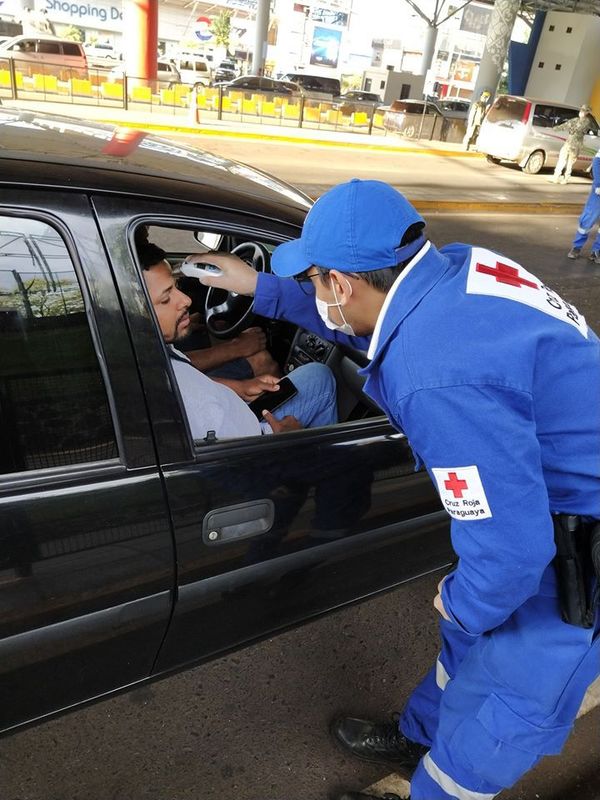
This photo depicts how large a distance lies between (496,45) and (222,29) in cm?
3548

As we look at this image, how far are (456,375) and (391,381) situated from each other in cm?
14

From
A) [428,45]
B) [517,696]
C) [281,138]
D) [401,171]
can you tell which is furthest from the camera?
[428,45]

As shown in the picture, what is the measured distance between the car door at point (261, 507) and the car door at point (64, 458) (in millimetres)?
55

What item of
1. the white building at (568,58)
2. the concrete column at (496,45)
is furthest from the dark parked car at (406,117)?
the white building at (568,58)

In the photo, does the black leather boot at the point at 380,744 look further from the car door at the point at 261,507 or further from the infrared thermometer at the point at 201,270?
the infrared thermometer at the point at 201,270

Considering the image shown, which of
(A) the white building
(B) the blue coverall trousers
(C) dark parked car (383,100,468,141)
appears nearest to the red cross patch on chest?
(B) the blue coverall trousers

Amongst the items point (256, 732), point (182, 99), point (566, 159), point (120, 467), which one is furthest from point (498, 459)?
point (182, 99)

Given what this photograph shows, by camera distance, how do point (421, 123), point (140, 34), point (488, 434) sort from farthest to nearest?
point (140, 34) < point (421, 123) < point (488, 434)

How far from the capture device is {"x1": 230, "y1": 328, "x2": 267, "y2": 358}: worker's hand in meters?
2.70

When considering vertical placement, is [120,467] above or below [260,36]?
below

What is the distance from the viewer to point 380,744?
2018 millimetres

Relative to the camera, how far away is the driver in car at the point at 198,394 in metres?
1.78

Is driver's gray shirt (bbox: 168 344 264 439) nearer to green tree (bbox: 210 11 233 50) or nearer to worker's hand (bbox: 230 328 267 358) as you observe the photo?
worker's hand (bbox: 230 328 267 358)

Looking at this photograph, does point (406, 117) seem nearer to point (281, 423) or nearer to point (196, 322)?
point (196, 322)
